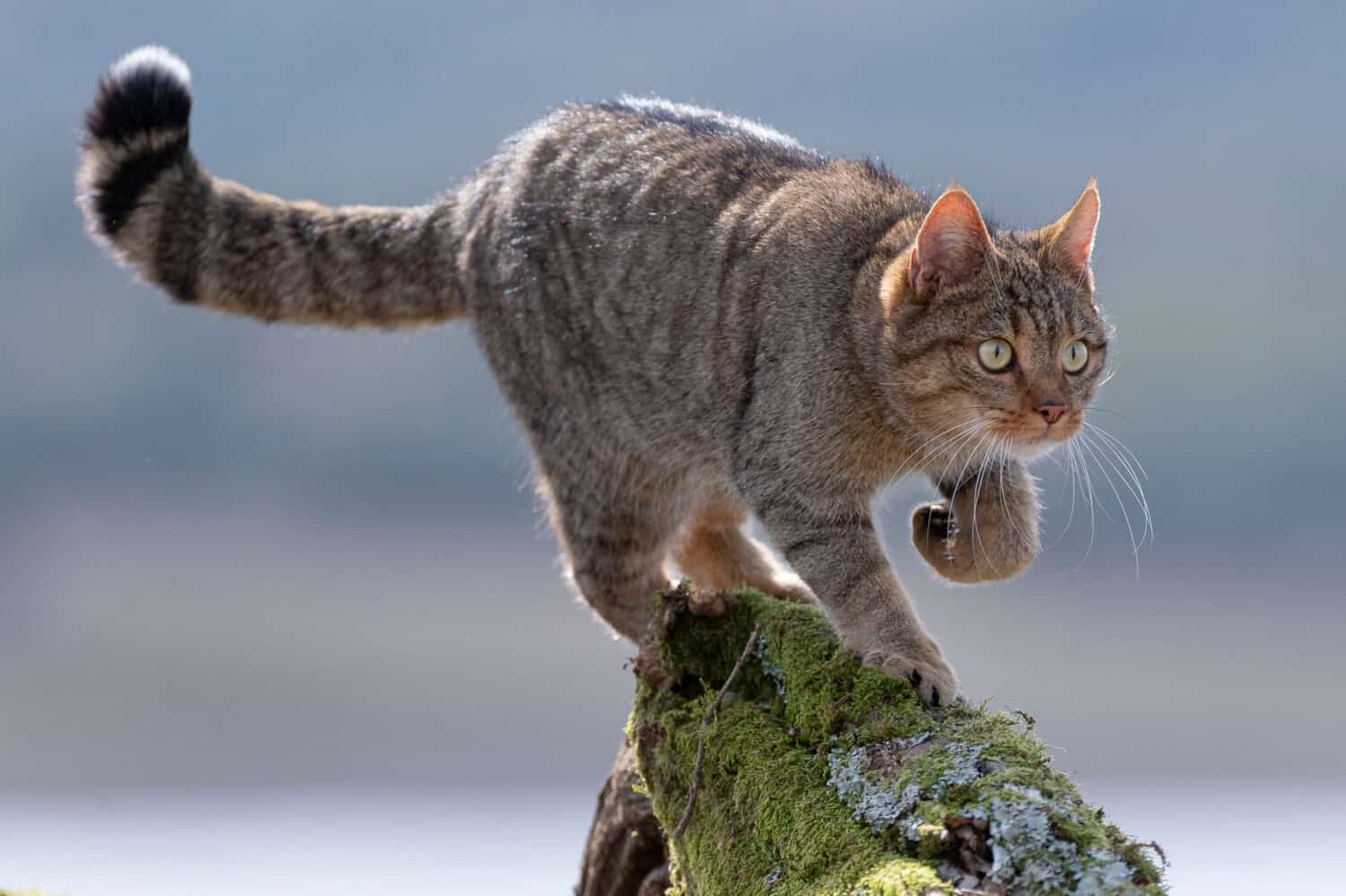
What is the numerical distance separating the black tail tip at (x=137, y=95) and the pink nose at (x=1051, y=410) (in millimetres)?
2623

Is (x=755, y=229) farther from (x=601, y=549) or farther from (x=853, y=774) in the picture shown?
(x=853, y=774)

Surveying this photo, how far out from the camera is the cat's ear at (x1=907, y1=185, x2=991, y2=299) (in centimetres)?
298

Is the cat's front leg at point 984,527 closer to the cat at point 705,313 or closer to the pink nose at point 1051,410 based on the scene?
the cat at point 705,313

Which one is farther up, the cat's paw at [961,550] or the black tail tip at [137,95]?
the black tail tip at [137,95]

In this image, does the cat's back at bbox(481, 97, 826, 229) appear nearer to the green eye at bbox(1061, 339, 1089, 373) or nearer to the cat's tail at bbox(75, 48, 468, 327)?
the cat's tail at bbox(75, 48, 468, 327)

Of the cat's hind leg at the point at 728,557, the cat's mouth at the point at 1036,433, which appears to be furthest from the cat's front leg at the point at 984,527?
the cat's hind leg at the point at 728,557

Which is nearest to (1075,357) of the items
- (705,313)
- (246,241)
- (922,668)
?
(922,668)

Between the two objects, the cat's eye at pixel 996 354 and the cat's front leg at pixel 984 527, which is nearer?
the cat's eye at pixel 996 354

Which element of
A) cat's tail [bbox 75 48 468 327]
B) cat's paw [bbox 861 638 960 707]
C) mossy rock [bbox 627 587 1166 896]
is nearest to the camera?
mossy rock [bbox 627 587 1166 896]

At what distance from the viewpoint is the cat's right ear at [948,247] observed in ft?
9.78

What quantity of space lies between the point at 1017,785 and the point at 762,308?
5.19 ft

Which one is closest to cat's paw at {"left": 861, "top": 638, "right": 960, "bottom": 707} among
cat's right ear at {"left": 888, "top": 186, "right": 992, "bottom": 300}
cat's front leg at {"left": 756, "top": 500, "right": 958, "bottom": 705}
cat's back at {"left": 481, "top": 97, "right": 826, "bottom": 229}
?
cat's front leg at {"left": 756, "top": 500, "right": 958, "bottom": 705}

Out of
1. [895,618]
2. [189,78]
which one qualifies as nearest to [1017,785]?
[895,618]

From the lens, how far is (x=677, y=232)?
3.66 metres
